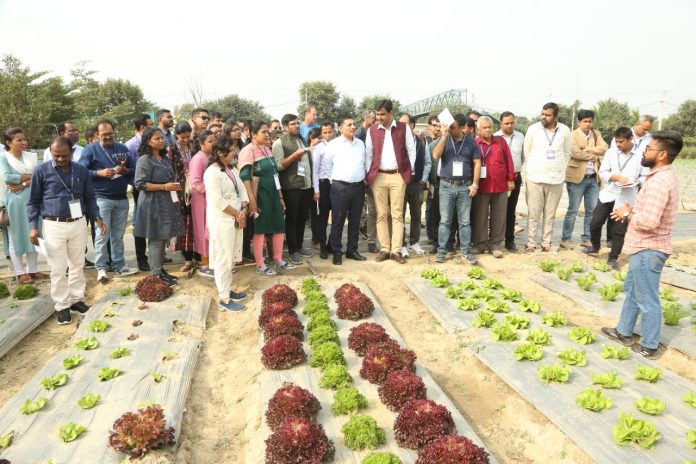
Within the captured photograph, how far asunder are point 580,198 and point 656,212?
463 centimetres

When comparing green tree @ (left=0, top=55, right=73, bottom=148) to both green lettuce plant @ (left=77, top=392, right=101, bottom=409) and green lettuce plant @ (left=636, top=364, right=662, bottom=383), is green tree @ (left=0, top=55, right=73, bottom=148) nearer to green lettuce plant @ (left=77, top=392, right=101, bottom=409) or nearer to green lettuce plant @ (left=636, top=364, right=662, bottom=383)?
green lettuce plant @ (left=77, top=392, right=101, bottom=409)

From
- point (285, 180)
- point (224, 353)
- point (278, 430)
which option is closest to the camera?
Result: point (278, 430)

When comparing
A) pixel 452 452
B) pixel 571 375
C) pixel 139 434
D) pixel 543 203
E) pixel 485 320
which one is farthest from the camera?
pixel 543 203

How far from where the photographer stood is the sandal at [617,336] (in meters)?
5.34

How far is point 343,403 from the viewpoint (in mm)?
4059

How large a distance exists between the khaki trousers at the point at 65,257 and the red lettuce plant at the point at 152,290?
78 centimetres

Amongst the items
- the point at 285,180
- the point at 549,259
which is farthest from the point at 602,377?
the point at 285,180

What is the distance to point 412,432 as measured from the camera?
355cm

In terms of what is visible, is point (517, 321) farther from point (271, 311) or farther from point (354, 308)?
point (271, 311)

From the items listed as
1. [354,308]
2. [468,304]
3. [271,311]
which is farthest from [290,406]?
[468,304]

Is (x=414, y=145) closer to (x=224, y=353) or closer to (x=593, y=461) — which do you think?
(x=224, y=353)

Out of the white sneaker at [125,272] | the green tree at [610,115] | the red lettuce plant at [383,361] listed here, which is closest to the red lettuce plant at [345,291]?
the red lettuce plant at [383,361]

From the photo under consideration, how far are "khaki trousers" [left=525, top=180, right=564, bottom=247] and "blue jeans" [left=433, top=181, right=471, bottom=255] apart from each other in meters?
1.41

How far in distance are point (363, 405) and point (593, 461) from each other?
1.93 metres
